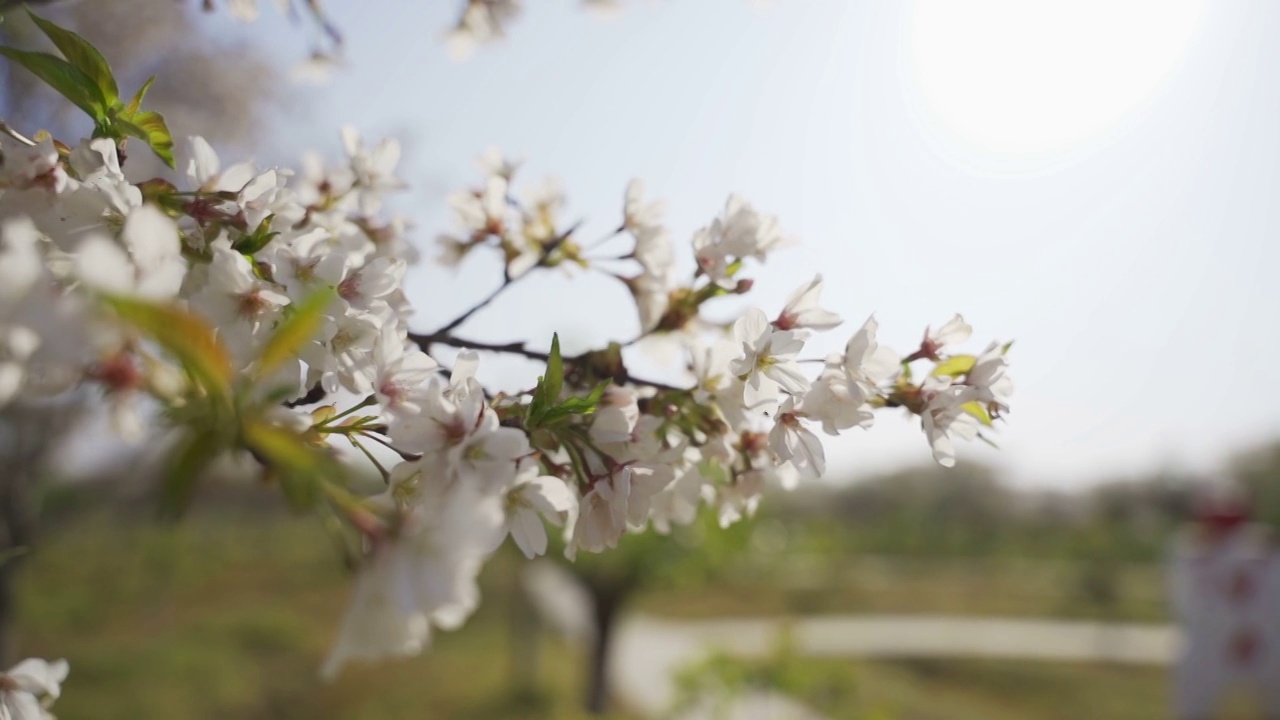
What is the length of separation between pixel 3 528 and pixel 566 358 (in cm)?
346

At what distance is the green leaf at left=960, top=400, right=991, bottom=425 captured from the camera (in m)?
0.48

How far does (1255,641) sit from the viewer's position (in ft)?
15.9

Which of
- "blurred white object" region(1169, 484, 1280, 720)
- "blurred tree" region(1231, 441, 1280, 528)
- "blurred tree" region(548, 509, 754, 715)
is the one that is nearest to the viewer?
"blurred tree" region(548, 509, 754, 715)

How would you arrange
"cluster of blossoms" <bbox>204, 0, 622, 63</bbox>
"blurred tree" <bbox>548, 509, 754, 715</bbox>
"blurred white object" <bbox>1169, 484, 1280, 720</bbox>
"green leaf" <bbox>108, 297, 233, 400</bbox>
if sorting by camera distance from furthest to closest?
"blurred white object" <bbox>1169, 484, 1280, 720</bbox>
"blurred tree" <bbox>548, 509, 754, 715</bbox>
"cluster of blossoms" <bbox>204, 0, 622, 63</bbox>
"green leaf" <bbox>108, 297, 233, 400</bbox>

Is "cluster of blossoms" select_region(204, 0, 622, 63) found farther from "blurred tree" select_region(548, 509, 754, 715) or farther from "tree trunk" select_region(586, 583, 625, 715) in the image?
"tree trunk" select_region(586, 583, 625, 715)

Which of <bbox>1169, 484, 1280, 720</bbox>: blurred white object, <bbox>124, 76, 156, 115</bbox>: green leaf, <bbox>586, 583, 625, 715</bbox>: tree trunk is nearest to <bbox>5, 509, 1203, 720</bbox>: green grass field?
<bbox>586, 583, 625, 715</bbox>: tree trunk

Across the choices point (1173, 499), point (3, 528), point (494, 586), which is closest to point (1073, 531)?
point (1173, 499)

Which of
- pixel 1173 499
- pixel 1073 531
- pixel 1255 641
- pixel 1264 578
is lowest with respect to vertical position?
pixel 1255 641

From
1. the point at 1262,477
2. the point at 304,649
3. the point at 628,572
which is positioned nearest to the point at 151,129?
the point at 628,572

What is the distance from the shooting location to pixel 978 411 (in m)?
0.49

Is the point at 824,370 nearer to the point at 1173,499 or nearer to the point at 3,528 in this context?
the point at 3,528

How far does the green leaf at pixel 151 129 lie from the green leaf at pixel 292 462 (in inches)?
12.5

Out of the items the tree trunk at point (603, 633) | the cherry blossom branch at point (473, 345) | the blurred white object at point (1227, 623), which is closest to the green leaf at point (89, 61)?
the cherry blossom branch at point (473, 345)

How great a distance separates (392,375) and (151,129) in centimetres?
24
